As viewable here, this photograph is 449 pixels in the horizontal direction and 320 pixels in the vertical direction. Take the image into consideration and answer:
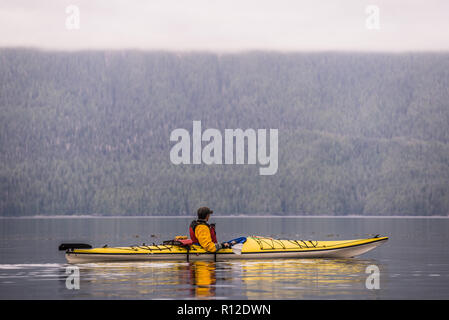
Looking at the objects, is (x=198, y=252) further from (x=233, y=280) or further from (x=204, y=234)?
(x=233, y=280)

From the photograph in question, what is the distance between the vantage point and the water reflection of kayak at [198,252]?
36219mm

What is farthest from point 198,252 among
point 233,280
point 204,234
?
point 233,280

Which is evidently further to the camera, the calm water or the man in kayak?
the man in kayak

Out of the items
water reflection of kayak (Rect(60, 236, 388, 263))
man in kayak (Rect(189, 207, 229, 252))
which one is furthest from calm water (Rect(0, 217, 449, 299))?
man in kayak (Rect(189, 207, 229, 252))

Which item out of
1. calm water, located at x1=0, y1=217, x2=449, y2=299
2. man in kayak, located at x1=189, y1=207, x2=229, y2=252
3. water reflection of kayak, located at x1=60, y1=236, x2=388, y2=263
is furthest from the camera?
water reflection of kayak, located at x1=60, y1=236, x2=388, y2=263

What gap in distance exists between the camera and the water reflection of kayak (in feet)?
119

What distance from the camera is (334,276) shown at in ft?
102

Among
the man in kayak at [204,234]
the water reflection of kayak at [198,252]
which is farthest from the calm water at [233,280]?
the man in kayak at [204,234]

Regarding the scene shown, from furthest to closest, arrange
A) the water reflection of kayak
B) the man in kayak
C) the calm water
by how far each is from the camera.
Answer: the water reflection of kayak, the man in kayak, the calm water

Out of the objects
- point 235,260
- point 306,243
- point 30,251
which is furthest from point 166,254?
point 30,251

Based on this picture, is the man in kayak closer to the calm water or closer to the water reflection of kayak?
the water reflection of kayak
